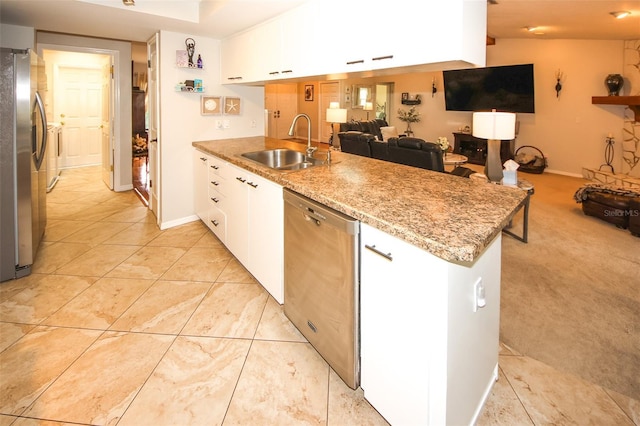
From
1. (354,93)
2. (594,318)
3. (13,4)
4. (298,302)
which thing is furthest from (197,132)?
(354,93)

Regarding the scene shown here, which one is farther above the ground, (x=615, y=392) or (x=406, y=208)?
(x=406, y=208)

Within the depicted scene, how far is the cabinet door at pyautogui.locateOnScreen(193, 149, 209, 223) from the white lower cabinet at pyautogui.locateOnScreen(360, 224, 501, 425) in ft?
8.47

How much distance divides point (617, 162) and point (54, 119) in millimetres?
10432

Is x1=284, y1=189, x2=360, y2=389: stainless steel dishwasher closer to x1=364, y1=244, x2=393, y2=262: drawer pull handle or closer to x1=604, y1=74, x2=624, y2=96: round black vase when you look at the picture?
x1=364, y1=244, x2=393, y2=262: drawer pull handle

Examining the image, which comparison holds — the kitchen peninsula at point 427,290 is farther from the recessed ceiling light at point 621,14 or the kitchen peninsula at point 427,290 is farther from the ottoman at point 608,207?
the recessed ceiling light at point 621,14

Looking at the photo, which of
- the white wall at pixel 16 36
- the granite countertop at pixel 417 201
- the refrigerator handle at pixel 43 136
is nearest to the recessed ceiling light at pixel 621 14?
the granite countertop at pixel 417 201

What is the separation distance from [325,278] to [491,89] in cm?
743

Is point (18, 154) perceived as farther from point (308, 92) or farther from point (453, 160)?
point (308, 92)

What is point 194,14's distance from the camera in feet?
10.4

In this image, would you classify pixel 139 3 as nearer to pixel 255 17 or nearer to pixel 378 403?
pixel 255 17

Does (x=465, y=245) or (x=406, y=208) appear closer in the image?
(x=465, y=245)

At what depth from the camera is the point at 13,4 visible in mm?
2861

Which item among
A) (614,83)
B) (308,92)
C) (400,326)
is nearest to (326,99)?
(308,92)

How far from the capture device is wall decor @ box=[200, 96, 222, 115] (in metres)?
3.87
